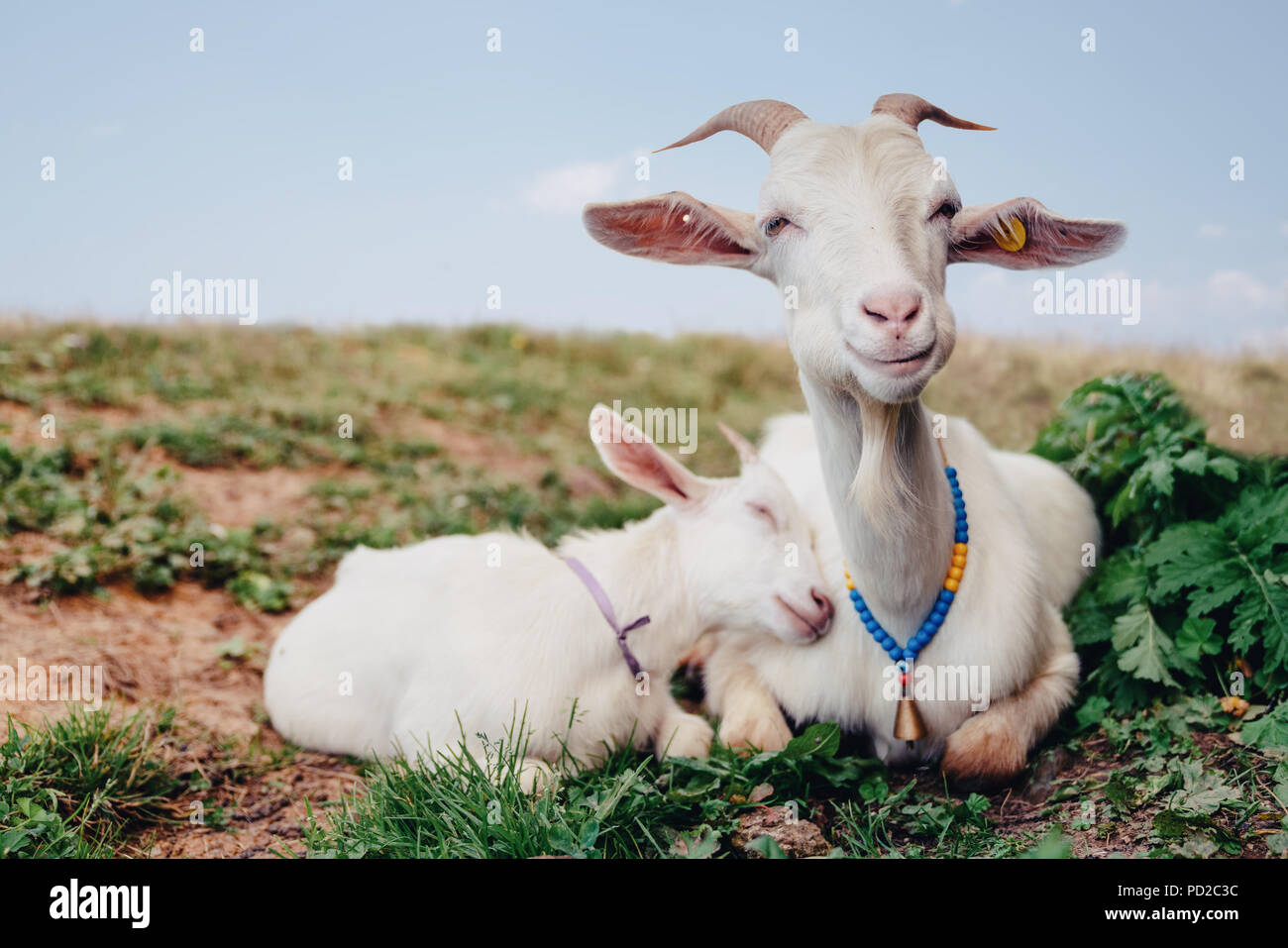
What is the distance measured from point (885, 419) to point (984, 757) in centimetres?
104

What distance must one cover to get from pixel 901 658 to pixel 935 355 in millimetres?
1089

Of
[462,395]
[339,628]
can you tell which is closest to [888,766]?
[339,628]

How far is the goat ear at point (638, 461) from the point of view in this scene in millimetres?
3373

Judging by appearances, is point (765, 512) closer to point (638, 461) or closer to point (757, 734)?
point (638, 461)

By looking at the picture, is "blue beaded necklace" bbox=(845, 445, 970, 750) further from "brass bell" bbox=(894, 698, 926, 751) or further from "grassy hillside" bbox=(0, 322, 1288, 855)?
"grassy hillside" bbox=(0, 322, 1288, 855)

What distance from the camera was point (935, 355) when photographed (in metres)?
2.34

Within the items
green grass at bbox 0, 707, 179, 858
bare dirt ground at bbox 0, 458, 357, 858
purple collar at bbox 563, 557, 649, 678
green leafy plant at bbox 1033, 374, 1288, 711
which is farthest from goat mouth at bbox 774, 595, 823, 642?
green grass at bbox 0, 707, 179, 858

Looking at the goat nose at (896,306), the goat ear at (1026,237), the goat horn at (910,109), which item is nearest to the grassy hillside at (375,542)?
the goat nose at (896,306)

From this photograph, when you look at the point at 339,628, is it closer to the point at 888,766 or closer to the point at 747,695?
the point at 747,695

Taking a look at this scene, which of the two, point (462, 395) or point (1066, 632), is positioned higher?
point (462, 395)

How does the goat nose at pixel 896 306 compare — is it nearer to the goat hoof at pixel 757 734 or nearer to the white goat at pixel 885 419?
the white goat at pixel 885 419

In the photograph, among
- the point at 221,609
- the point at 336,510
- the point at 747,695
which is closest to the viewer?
the point at 747,695

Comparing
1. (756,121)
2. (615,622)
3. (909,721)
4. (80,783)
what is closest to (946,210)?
(756,121)
